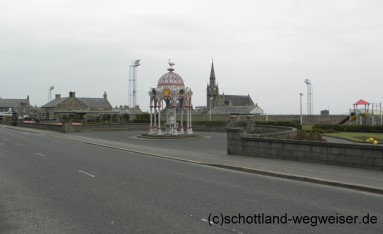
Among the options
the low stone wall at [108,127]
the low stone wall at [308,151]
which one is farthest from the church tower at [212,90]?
the low stone wall at [308,151]

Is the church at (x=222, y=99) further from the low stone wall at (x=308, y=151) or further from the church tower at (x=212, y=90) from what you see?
the low stone wall at (x=308, y=151)

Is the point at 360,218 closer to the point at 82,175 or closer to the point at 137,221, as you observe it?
the point at 137,221

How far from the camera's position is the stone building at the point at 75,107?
108 m

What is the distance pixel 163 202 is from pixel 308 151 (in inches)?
346

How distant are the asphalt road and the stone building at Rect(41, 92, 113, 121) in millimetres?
95670

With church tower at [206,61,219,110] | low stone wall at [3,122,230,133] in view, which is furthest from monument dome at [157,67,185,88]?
church tower at [206,61,219,110]

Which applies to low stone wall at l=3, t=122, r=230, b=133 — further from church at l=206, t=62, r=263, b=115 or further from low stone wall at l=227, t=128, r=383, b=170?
church at l=206, t=62, r=263, b=115

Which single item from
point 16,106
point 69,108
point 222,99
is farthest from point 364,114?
point 16,106

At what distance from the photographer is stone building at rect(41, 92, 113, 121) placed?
108000 mm

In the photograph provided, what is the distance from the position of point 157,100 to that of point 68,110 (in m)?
78.0

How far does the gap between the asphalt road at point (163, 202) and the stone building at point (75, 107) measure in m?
95.7

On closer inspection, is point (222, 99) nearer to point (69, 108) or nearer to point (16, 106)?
point (69, 108)

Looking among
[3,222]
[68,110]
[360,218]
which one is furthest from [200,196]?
[68,110]

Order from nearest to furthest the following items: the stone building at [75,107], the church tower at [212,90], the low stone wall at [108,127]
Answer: the low stone wall at [108,127]
the stone building at [75,107]
the church tower at [212,90]
